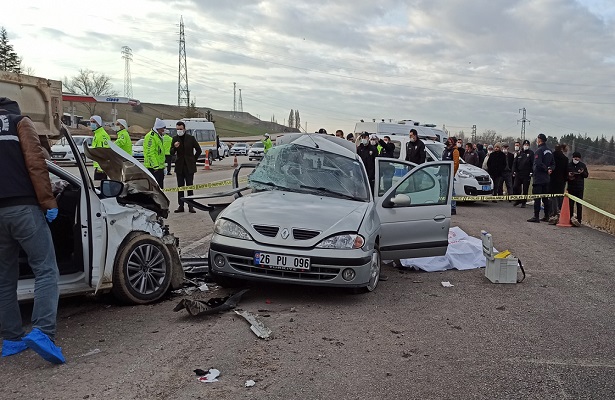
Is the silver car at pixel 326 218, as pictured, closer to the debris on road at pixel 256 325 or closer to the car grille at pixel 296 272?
the car grille at pixel 296 272

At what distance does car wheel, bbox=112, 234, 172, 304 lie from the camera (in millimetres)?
5410

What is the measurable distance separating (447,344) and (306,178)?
2947 millimetres

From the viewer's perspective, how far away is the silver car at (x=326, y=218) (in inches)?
225

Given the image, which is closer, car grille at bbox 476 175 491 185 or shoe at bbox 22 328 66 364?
shoe at bbox 22 328 66 364

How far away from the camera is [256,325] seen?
4.96 m

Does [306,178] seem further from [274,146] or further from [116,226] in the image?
[116,226]

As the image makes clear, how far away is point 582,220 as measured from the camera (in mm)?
14734

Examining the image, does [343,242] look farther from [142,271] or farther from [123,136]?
[123,136]

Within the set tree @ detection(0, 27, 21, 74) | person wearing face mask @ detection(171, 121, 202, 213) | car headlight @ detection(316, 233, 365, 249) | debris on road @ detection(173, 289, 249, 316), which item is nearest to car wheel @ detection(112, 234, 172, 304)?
debris on road @ detection(173, 289, 249, 316)

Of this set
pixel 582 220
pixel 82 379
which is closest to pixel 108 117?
pixel 582 220

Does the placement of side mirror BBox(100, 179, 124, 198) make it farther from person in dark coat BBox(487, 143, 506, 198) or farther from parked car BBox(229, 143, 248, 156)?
parked car BBox(229, 143, 248, 156)

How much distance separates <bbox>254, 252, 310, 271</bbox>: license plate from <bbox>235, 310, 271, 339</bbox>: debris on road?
546mm

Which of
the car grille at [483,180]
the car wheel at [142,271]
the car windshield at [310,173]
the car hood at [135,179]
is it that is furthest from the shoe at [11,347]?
the car grille at [483,180]

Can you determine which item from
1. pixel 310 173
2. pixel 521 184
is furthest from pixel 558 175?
pixel 310 173
